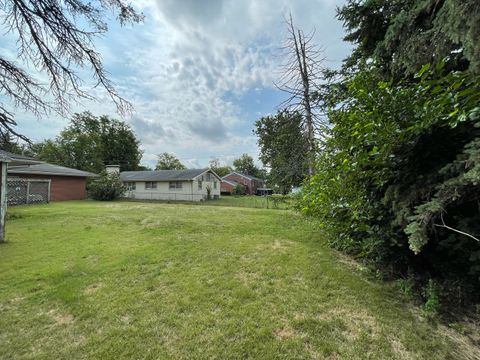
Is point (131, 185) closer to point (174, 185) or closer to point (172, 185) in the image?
point (172, 185)

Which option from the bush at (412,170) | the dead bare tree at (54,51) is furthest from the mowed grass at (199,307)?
the dead bare tree at (54,51)

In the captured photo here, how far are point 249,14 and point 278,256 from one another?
6.83 m

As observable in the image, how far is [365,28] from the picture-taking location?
447 centimetres

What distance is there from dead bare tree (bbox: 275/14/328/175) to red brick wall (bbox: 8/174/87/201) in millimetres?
18910

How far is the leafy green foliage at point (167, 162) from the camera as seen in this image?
50256 mm

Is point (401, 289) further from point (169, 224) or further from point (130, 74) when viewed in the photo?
point (169, 224)

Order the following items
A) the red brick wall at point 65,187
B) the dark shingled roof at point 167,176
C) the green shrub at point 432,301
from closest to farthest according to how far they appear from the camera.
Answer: the green shrub at point 432,301 → the red brick wall at point 65,187 → the dark shingled roof at point 167,176

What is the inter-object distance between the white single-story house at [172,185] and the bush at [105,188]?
3.59 meters

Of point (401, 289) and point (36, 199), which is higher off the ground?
point (36, 199)

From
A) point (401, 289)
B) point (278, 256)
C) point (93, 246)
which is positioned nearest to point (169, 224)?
point (93, 246)

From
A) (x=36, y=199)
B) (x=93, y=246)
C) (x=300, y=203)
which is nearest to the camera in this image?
(x=300, y=203)

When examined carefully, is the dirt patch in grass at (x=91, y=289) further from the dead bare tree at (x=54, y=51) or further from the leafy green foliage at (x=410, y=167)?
the leafy green foliage at (x=410, y=167)

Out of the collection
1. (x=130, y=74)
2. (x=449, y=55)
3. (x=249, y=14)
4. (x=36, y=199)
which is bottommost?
(x=36, y=199)

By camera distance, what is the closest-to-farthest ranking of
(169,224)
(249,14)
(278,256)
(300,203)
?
1. (300,203)
2. (278,256)
3. (249,14)
4. (169,224)
